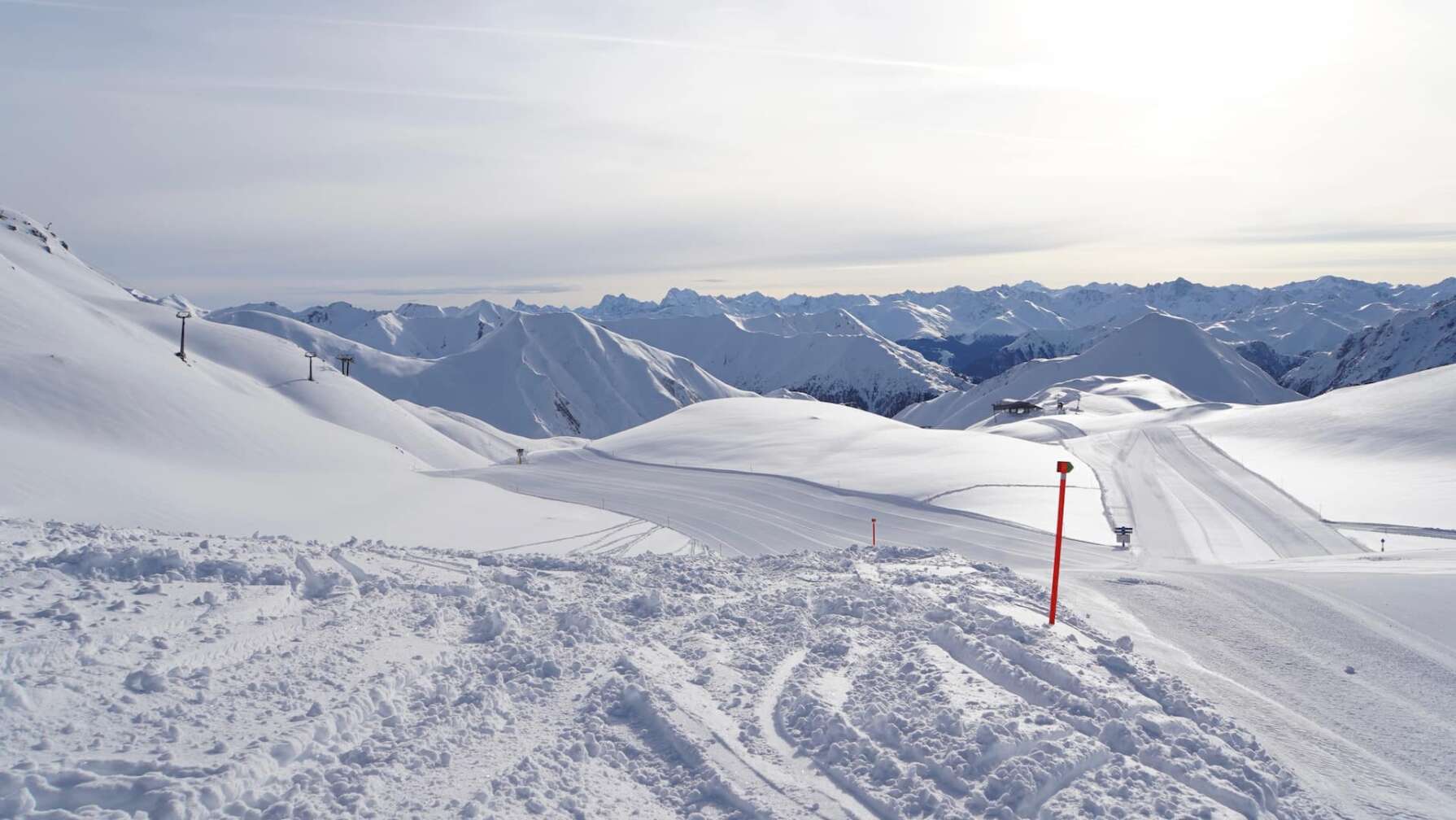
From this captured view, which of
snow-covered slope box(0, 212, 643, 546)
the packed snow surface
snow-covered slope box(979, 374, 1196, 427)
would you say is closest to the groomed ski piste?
the packed snow surface

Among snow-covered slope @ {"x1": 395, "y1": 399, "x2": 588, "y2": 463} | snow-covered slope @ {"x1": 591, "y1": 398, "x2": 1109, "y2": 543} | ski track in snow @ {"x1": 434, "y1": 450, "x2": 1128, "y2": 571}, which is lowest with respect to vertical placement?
snow-covered slope @ {"x1": 395, "y1": 399, "x2": 588, "y2": 463}

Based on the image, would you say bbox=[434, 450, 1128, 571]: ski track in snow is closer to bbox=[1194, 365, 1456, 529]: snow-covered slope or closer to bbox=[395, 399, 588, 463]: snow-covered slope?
bbox=[1194, 365, 1456, 529]: snow-covered slope

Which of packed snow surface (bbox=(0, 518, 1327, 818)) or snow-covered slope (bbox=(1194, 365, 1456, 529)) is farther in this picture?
snow-covered slope (bbox=(1194, 365, 1456, 529))

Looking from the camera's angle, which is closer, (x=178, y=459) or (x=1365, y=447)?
(x=178, y=459)

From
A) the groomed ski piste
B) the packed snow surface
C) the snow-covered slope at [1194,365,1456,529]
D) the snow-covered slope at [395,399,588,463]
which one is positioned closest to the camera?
the packed snow surface

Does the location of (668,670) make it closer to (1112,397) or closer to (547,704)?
(547,704)

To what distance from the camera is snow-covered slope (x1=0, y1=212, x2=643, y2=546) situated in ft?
61.0

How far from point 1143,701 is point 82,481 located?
2278 centimetres

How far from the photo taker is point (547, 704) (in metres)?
7.93

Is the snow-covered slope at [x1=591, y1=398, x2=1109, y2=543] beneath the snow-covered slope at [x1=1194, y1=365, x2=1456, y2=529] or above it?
beneath

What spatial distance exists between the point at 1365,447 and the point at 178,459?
2079 inches

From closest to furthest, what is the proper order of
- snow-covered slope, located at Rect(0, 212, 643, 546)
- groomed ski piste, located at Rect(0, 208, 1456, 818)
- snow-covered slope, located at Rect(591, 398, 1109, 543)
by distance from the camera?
groomed ski piste, located at Rect(0, 208, 1456, 818), snow-covered slope, located at Rect(0, 212, 643, 546), snow-covered slope, located at Rect(591, 398, 1109, 543)

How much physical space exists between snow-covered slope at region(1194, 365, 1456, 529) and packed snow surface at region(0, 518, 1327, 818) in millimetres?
23308

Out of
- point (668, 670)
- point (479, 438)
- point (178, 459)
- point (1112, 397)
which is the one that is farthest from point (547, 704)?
point (1112, 397)
